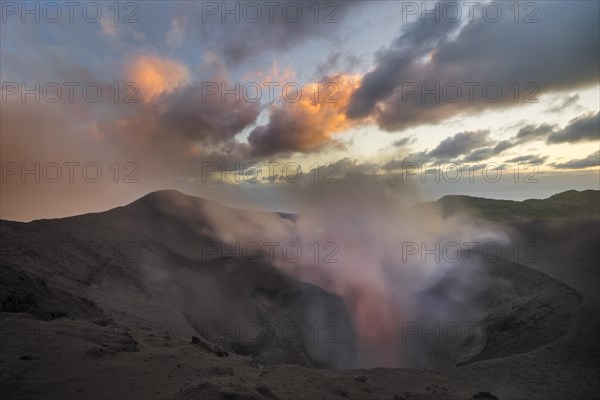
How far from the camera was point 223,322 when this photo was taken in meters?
24.7

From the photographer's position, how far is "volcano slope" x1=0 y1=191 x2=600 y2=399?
347 inches

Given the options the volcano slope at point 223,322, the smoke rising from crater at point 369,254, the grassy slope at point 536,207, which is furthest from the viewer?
the grassy slope at point 536,207

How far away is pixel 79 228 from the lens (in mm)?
28875

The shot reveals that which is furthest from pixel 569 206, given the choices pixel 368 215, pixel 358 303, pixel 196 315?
pixel 196 315

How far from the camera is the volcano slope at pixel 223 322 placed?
880 centimetres

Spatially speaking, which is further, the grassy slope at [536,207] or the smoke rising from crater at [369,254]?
the grassy slope at [536,207]

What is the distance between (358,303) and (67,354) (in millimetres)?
25972

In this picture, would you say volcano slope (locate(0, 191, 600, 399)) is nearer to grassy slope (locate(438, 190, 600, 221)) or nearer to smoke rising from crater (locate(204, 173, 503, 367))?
smoke rising from crater (locate(204, 173, 503, 367))

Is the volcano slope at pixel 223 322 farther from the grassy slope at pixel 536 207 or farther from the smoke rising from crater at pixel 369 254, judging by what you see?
the grassy slope at pixel 536 207

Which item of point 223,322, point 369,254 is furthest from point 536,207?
point 223,322

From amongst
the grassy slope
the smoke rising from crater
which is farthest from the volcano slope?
the grassy slope

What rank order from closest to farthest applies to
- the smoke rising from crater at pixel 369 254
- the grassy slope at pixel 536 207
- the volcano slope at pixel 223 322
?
the volcano slope at pixel 223 322, the smoke rising from crater at pixel 369 254, the grassy slope at pixel 536 207

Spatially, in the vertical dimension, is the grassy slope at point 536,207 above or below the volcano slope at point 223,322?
above

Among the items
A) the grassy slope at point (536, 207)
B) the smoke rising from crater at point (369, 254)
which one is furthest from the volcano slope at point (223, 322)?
the grassy slope at point (536, 207)
